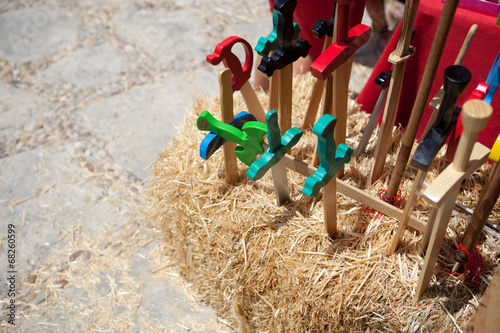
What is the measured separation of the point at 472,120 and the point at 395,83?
403 millimetres

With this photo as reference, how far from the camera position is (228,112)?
1181 mm

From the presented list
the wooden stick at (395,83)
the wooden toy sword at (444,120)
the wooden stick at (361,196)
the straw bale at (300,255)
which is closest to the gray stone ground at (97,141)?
the straw bale at (300,255)

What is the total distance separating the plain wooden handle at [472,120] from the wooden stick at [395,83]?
312mm

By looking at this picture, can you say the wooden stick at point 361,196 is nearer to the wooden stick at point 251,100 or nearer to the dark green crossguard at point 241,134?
the dark green crossguard at point 241,134

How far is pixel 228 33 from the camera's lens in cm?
271

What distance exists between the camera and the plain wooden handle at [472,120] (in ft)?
2.36

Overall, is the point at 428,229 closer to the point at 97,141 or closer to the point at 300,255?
the point at 300,255

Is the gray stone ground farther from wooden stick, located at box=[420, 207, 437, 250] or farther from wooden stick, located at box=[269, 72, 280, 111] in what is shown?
wooden stick, located at box=[420, 207, 437, 250]

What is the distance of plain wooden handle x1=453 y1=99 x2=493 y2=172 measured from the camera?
721 mm

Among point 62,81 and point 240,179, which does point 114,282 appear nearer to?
point 240,179

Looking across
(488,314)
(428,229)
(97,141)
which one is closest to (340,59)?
(428,229)

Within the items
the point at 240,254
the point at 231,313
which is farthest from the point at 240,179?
the point at 231,313

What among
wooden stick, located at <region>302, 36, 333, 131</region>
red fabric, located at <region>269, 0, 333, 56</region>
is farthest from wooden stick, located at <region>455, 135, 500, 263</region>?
red fabric, located at <region>269, 0, 333, 56</region>

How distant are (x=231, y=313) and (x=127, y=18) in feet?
7.36
